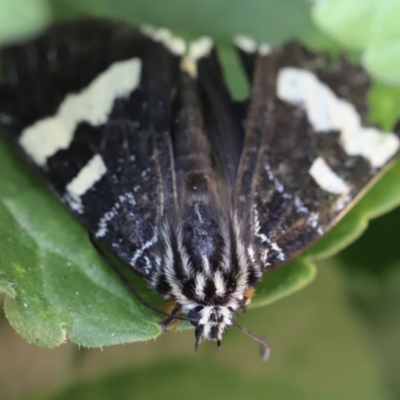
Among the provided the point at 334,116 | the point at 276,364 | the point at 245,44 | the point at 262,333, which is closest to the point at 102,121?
the point at 245,44

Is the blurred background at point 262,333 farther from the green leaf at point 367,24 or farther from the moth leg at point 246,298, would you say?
the moth leg at point 246,298

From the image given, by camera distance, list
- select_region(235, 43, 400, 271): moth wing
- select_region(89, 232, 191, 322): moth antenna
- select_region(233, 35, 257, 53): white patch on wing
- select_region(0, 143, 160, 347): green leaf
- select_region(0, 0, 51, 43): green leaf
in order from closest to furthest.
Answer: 1. select_region(0, 143, 160, 347): green leaf
2. select_region(89, 232, 191, 322): moth antenna
3. select_region(235, 43, 400, 271): moth wing
4. select_region(0, 0, 51, 43): green leaf
5. select_region(233, 35, 257, 53): white patch on wing

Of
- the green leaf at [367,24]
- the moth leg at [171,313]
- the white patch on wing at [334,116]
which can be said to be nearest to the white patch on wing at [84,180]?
the moth leg at [171,313]

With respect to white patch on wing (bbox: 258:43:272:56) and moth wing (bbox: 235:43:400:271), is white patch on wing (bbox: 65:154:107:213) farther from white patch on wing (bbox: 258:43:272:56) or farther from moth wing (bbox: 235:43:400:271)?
white patch on wing (bbox: 258:43:272:56)

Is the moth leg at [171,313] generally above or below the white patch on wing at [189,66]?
below

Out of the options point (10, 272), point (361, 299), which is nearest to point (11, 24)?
point (10, 272)

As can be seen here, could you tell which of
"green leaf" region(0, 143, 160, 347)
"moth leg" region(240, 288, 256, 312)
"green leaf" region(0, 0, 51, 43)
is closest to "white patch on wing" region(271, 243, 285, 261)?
"moth leg" region(240, 288, 256, 312)
